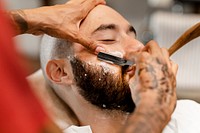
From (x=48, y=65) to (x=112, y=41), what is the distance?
241 mm

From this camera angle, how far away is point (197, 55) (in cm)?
300

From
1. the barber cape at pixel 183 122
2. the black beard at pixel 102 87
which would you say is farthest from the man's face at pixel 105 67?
the barber cape at pixel 183 122

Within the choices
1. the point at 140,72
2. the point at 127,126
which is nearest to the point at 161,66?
the point at 140,72

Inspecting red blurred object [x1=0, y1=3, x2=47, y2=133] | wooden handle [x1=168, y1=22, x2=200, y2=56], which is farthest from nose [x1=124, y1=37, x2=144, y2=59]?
red blurred object [x1=0, y1=3, x2=47, y2=133]

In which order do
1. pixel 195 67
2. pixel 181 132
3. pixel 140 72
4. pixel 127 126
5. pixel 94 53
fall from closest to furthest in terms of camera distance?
pixel 127 126, pixel 140 72, pixel 94 53, pixel 181 132, pixel 195 67

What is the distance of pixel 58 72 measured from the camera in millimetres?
1545

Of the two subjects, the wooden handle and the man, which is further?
the wooden handle

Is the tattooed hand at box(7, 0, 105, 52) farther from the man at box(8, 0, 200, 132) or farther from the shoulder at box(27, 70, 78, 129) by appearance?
the shoulder at box(27, 70, 78, 129)

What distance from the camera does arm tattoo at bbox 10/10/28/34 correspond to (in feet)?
4.44

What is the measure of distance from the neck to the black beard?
21mm

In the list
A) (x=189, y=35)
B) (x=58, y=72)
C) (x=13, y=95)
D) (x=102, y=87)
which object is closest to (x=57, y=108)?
(x=58, y=72)

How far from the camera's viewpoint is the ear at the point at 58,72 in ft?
4.98

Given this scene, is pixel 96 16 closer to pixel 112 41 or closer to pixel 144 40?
pixel 112 41

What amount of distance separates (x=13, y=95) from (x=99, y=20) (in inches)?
43.1
